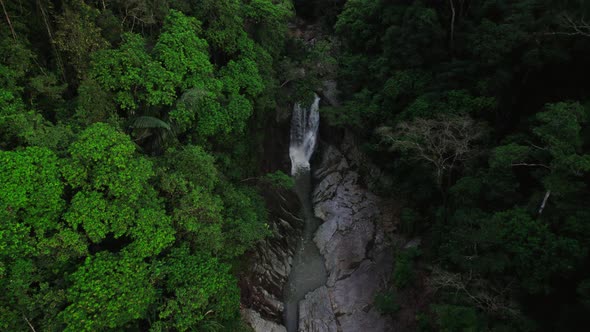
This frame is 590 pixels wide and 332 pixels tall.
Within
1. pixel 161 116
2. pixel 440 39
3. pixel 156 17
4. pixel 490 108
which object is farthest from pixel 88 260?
pixel 440 39

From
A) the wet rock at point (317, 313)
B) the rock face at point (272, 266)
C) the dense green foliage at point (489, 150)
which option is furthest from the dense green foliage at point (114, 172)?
the dense green foliage at point (489, 150)

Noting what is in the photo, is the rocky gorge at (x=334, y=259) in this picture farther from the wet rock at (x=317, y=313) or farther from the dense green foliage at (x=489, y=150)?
the dense green foliage at (x=489, y=150)

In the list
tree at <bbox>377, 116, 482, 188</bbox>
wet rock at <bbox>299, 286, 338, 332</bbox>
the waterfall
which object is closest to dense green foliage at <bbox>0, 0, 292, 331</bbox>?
wet rock at <bbox>299, 286, 338, 332</bbox>

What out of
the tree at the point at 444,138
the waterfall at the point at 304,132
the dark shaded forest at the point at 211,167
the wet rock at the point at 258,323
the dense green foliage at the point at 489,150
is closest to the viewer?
the dark shaded forest at the point at 211,167

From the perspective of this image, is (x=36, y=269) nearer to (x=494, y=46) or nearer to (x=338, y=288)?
(x=338, y=288)

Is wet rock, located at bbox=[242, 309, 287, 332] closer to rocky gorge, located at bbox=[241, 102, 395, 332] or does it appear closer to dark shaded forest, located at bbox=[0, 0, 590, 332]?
rocky gorge, located at bbox=[241, 102, 395, 332]

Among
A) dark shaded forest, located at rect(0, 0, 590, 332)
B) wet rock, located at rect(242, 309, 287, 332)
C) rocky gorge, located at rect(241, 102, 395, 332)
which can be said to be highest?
dark shaded forest, located at rect(0, 0, 590, 332)
